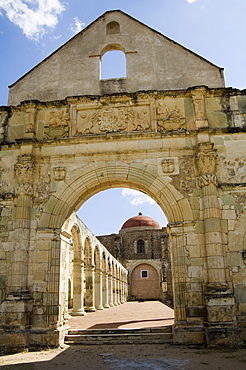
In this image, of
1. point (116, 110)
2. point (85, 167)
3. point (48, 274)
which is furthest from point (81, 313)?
point (116, 110)

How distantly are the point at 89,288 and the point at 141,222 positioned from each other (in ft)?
88.8

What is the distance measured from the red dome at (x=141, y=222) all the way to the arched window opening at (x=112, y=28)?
34.4 meters

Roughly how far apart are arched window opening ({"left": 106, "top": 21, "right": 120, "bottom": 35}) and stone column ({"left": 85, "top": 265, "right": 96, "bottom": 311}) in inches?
444

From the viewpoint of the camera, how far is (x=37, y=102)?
9.59m

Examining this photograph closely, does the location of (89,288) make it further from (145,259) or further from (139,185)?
(145,259)

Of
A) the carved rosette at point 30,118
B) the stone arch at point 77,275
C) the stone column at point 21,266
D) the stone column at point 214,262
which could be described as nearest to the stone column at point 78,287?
the stone arch at point 77,275

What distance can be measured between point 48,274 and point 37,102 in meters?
4.68

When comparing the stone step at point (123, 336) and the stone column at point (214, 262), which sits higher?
the stone column at point (214, 262)

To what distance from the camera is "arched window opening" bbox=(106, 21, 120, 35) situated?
35.3ft

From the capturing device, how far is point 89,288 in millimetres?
17406

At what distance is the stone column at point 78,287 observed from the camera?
1470cm

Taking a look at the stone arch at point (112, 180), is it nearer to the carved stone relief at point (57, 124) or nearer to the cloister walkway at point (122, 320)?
the carved stone relief at point (57, 124)

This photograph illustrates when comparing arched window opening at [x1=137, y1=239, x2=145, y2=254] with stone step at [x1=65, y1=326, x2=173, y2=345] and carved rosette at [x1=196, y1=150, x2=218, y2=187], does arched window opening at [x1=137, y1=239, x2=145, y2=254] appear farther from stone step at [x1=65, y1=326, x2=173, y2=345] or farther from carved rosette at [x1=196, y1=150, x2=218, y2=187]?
carved rosette at [x1=196, y1=150, x2=218, y2=187]

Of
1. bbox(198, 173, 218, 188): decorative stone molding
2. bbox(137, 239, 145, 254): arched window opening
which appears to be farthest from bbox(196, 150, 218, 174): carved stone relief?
bbox(137, 239, 145, 254): arched window opening
